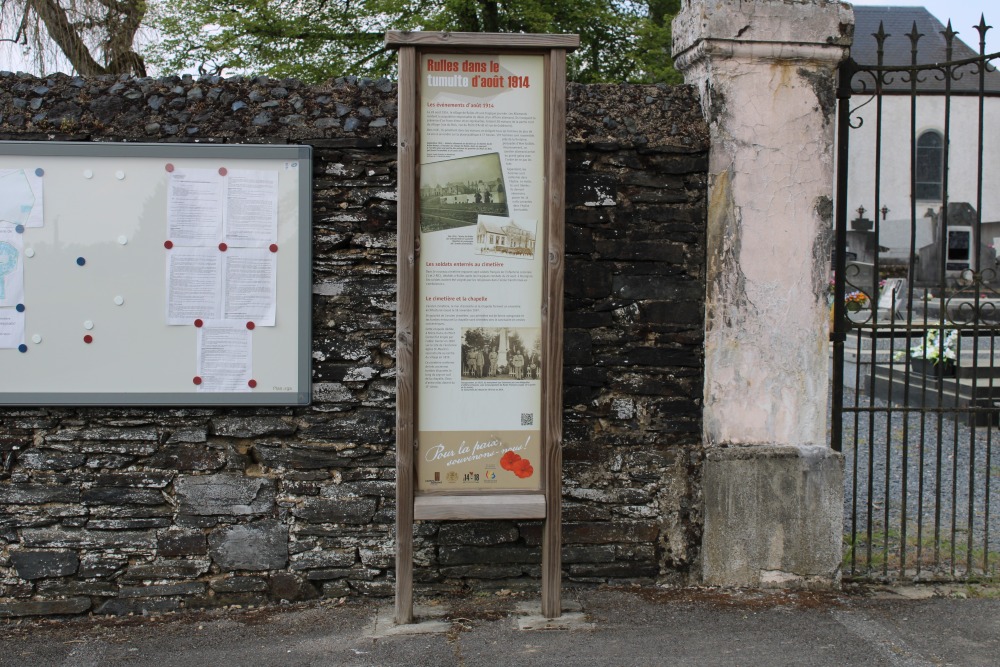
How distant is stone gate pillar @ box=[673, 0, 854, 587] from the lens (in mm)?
4410

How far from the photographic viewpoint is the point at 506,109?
3.91m

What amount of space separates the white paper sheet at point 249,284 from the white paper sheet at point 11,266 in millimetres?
891

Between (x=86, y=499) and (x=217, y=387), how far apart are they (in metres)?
0.78

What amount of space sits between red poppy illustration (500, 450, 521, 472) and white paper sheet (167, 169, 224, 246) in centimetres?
161

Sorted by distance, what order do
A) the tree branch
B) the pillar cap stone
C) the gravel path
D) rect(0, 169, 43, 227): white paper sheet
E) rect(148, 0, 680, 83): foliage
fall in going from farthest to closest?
A: rect(148, 0, 680, 83): foliage < the tree branch < the gravel path < the pillar cap stone < rect(0, 169, 43, 227): white paper sheet

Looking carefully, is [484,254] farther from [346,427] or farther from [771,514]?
[771,514]

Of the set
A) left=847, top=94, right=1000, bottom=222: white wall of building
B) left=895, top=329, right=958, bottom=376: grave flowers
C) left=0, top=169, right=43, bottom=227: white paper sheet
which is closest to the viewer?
left=0, top=169, right=43, bottom=227: white paper sheet

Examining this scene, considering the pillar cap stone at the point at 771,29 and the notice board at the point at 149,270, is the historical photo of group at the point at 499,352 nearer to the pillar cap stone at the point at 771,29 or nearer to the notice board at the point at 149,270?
the notice board at the point at 149,270

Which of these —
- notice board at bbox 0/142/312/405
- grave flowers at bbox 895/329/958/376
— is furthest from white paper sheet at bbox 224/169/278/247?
grave flowers at bbox 895/329/958/376

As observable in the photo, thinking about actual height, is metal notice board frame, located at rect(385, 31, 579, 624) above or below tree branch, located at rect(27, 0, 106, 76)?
below

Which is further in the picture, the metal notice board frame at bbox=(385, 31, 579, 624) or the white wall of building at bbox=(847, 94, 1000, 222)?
the white wall of building at bbox=(847, 94, 1000, 222)

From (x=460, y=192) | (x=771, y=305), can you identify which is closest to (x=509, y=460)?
(x=460, y=192)

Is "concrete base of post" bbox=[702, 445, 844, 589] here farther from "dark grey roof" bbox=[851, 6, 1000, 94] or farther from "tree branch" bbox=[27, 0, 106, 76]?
"dark grey roof" bbox=[851, 6, 1000, 94]

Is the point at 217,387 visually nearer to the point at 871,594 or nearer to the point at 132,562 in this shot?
the point at 132,562
